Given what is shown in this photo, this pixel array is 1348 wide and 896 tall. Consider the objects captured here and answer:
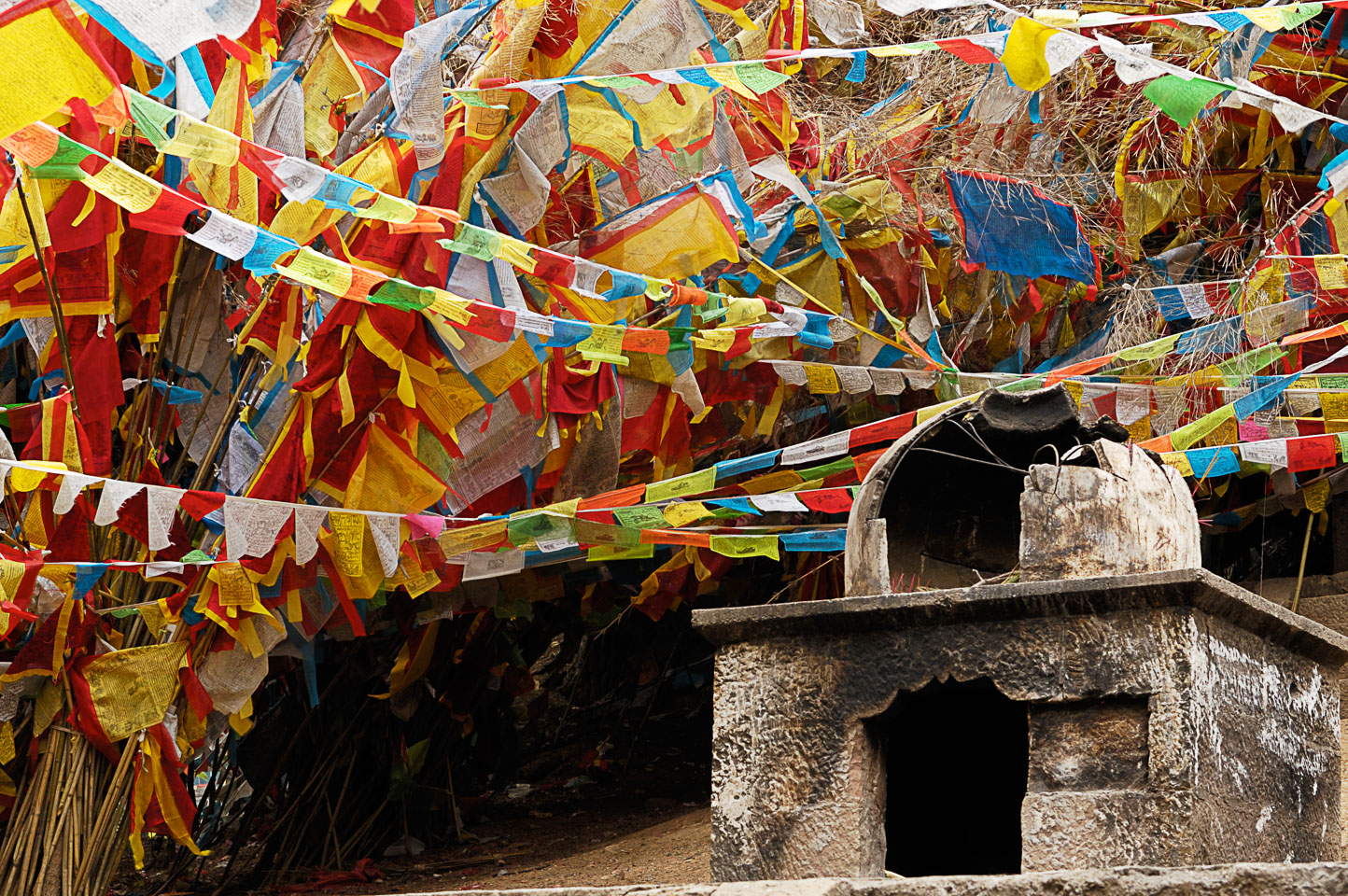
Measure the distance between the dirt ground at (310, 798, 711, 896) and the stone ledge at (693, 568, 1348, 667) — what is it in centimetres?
258

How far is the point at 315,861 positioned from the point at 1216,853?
20.9ft

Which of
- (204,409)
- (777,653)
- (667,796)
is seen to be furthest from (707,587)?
(777,653)

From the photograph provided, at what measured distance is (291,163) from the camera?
14.5 feet

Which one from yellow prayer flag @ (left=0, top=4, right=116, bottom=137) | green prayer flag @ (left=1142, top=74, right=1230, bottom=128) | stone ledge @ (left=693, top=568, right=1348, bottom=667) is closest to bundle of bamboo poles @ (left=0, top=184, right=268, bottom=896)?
yellow prayer flag @ (left=0, top=4, right=116, bottom=137)

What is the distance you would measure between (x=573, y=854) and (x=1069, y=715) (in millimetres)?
5172

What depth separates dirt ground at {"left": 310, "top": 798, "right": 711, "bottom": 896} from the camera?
22.8 ft

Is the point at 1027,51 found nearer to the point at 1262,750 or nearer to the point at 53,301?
the point at 1262,750

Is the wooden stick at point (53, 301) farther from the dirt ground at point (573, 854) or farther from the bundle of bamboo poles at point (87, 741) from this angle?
the dirt ground at point (573, 854)

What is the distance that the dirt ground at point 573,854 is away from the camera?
6.95 m

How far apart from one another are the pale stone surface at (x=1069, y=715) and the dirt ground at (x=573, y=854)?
248 cm

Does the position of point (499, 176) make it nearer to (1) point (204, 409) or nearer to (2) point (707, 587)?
(1) point (204, 409)

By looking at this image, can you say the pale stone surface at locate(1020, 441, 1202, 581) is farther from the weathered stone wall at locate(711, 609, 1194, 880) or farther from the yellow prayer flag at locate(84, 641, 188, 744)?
the yellow prayer flag at locate(84, 641, 188, 744)

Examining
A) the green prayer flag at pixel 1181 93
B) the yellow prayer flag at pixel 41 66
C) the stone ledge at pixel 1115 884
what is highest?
the green prayer flag at pixel 1181 93

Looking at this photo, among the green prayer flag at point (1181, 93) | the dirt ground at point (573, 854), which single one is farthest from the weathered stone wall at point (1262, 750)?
the dirt ground at point (573, 854)
